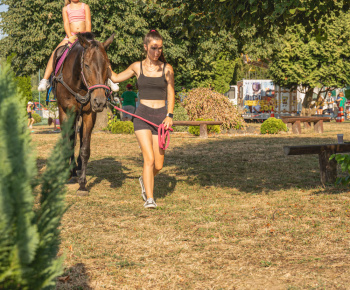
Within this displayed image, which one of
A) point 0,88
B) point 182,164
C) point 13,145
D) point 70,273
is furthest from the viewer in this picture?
point 182,164

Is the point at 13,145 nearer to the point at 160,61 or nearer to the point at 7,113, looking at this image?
the point at 7,113

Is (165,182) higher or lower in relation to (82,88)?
lower

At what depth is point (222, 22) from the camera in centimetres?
709

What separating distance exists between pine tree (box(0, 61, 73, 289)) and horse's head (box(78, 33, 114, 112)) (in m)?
4.47

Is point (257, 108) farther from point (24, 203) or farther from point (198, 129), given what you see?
point (24, 203)

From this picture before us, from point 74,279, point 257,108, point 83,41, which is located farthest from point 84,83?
point 257,108

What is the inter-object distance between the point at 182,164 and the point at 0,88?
1007 cm

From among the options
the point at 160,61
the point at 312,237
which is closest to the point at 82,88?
the point at 160,61

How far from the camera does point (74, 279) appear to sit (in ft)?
12.3

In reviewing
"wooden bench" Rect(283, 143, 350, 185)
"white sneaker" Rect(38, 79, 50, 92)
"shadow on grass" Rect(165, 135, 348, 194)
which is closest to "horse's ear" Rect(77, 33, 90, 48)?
"white sneaker" Rect(38, 79, 50, 92)

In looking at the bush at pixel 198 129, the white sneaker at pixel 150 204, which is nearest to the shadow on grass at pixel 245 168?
the white sneaker at pixel 150 204

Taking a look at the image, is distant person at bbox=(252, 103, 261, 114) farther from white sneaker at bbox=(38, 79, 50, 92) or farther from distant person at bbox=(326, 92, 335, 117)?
white sneaker at bbox=(38, 79, 50, 92)

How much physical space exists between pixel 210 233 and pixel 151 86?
2.46 m

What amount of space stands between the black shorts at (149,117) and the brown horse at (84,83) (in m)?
0.55
